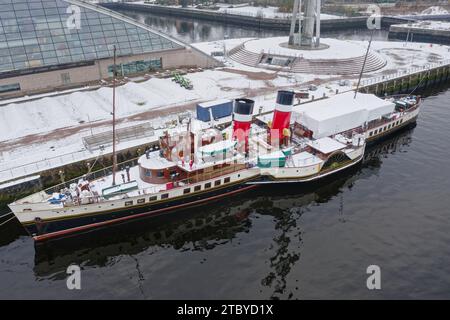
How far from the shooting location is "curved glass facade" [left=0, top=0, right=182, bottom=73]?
54.2m

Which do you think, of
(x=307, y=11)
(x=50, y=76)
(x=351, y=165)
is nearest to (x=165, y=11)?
(x=307, y=11)

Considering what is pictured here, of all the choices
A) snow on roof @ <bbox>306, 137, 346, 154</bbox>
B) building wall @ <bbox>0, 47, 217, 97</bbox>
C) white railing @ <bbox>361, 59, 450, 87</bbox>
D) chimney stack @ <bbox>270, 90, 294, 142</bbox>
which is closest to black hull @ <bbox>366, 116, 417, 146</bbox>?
snow on roof @ <bbox>306, 137, 346, 154</bbox>

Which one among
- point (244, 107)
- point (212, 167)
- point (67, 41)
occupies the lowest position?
point (212, 167)

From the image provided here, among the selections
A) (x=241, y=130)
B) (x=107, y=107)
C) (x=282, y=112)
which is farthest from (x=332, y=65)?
(x=107, y=107)

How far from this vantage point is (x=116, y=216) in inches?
1270

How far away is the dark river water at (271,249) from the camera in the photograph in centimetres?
2616

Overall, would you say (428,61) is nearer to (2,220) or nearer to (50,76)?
(50,76)

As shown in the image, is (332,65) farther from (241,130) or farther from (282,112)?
(241,130)

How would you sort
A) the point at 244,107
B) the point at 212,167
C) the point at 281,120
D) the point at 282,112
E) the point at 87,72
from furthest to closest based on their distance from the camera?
the point at 87,72, the point at 281,120, the point at 282,112, the point at 244,107, the point at 212,167

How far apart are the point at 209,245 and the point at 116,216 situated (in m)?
8.96

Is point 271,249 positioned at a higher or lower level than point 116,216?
lower

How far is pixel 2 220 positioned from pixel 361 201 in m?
34.8
